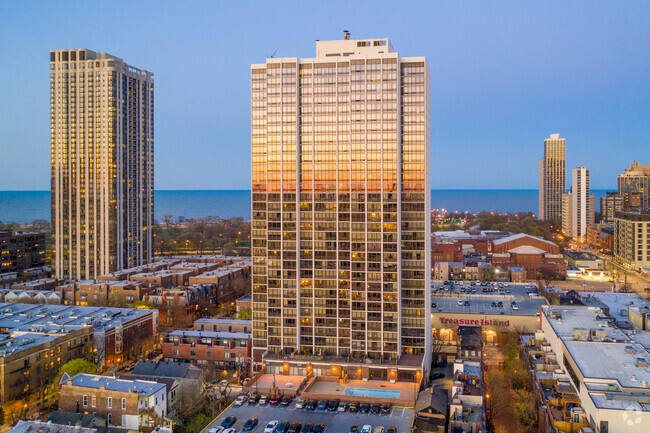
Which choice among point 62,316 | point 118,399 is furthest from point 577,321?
point 62,316

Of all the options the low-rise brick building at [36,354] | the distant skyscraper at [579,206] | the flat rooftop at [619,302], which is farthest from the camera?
the distant skyscraper at [579,206]

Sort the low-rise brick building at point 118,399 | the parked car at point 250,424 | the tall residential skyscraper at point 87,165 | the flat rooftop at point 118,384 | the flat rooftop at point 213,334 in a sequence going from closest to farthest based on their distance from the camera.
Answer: the parked car at point 250,424
the low-rise brick building at point 118,399
the flat rooftop at point 118,384
the flat rooftop at point 213,334
the tall residential skyscraper at point 87,165

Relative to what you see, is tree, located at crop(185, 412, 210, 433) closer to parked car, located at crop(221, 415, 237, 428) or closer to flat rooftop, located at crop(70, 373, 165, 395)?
parked car, located at crop(221, 415, 237, 428)

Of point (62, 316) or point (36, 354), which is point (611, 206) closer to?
point (62, 316)

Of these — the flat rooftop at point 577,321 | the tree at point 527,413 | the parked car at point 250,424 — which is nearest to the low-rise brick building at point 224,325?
the parked car at point 250,424

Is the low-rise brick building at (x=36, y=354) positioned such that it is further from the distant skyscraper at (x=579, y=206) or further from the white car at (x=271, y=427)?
the distant skyscraper at (x=579, y=206)

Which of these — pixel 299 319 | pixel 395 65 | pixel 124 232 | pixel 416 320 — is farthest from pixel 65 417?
pixel 124 232

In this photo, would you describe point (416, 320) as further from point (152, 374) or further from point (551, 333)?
point (152, 374)
